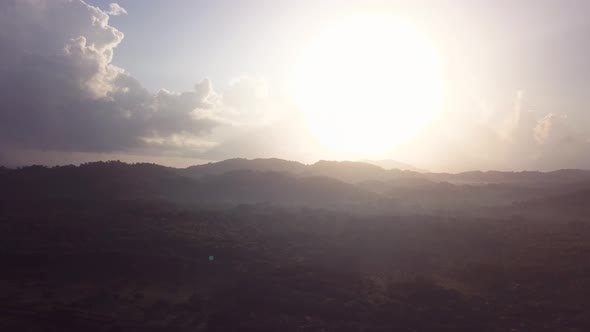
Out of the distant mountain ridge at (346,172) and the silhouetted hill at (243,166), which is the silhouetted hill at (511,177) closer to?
the distant mountain ridge at (346,172)

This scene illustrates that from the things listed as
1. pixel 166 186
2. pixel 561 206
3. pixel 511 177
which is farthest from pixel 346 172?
pixel 511 177

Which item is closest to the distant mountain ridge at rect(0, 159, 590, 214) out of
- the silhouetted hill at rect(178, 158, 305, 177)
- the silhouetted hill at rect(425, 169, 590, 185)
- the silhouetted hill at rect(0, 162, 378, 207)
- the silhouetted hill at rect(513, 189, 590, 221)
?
the silhouetted hill at rect(0, 162, 378, 207)

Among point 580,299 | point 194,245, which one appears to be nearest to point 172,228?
point 194,245

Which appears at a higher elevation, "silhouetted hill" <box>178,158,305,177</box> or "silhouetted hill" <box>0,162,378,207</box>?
"silhouetted hill" <box>178,158,305,177</box>

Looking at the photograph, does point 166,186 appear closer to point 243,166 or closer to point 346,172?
point 243,166

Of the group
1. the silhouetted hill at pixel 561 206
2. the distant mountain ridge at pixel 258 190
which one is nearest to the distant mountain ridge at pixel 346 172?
the distant mountain ridge at pixel 258 190

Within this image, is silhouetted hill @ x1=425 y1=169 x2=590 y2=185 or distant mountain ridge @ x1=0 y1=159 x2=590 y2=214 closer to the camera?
distant mountain ridge @ x1=0 y1=159 x2=590 y2=214

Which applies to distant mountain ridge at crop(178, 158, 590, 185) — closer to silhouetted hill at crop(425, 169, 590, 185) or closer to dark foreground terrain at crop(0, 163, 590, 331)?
silhouetted hill at crop(425, 169, 590, 185)

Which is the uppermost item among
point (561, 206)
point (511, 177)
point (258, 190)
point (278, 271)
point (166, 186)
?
point (511, 177)

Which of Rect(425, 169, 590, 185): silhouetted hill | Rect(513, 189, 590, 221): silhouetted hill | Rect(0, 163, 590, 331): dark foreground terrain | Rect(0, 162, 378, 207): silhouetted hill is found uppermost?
Rect(425, 169, 590, 185): silhouetted hill

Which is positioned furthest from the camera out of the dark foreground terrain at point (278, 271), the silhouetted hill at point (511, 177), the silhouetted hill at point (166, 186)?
the silhouetted hill at point (511, 177)
